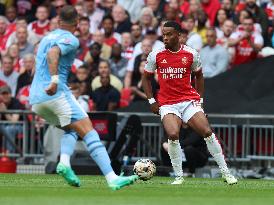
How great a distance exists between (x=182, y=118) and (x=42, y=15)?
10698 millimetres

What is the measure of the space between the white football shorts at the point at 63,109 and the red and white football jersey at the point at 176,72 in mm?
2662

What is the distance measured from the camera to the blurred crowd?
2522cm

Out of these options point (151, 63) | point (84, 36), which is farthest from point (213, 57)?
point (151, 63)

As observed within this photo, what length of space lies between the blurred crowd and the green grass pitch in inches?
282

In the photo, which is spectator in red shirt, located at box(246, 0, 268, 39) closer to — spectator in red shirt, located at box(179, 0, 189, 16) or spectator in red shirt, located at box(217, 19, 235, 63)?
spectator in red shirt, located at box(217, 19, 235, 63)

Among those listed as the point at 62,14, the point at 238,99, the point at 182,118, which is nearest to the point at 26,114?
the point at 238,99

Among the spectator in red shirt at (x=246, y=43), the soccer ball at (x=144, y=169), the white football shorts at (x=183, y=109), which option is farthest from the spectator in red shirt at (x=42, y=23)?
the soccer ball at (x=144, y=169)

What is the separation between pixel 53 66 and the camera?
15406 mm

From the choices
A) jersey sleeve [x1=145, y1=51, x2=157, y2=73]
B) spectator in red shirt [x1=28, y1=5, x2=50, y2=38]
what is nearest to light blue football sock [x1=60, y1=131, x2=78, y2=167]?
jersey sleeve [x1=145, y1=51, x2=157, y2=73]

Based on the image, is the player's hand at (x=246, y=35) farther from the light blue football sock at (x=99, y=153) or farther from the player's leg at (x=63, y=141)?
the light blue football sock at (x=99, y=153)

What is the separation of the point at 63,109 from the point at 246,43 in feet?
33.0

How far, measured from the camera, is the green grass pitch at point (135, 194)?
523 inches

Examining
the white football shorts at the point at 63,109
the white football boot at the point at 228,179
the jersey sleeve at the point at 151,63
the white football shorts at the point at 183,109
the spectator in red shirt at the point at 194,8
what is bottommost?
the white football boot at the point at 228,179

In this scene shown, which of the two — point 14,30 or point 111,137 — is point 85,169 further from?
point 14,30
